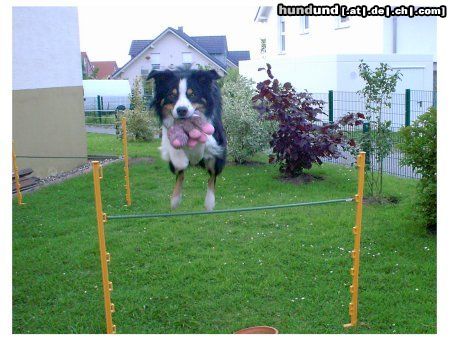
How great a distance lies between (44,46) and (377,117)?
5.45 m

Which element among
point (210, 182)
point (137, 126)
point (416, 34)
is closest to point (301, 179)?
point (137, 126)

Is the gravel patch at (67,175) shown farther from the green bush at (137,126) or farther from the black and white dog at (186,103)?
the black and white dog at (186,103)

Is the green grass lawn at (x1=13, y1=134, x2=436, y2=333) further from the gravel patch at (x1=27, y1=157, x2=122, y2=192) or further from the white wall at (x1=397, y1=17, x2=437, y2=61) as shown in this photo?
the white wall at (x1=397, y1=17, x2=437, y2=61)

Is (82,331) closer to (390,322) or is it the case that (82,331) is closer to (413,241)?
(390,322)

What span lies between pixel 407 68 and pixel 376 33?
223 cm

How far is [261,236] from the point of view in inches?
280

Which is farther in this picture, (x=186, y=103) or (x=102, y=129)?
(x=102, y=129)

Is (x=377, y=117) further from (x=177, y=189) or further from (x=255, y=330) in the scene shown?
(x=177, y=189)

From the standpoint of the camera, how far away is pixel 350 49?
17.4 meters

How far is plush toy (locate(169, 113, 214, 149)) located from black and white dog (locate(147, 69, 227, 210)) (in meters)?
0.03

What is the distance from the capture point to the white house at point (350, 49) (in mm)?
13023

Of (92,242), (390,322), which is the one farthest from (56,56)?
(390,322)

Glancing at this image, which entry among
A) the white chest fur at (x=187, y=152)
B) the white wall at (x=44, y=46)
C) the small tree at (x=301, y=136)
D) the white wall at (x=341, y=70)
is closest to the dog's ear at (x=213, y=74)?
the white chest fur at (x=187, y=152)

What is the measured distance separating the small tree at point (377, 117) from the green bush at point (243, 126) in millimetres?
1661
